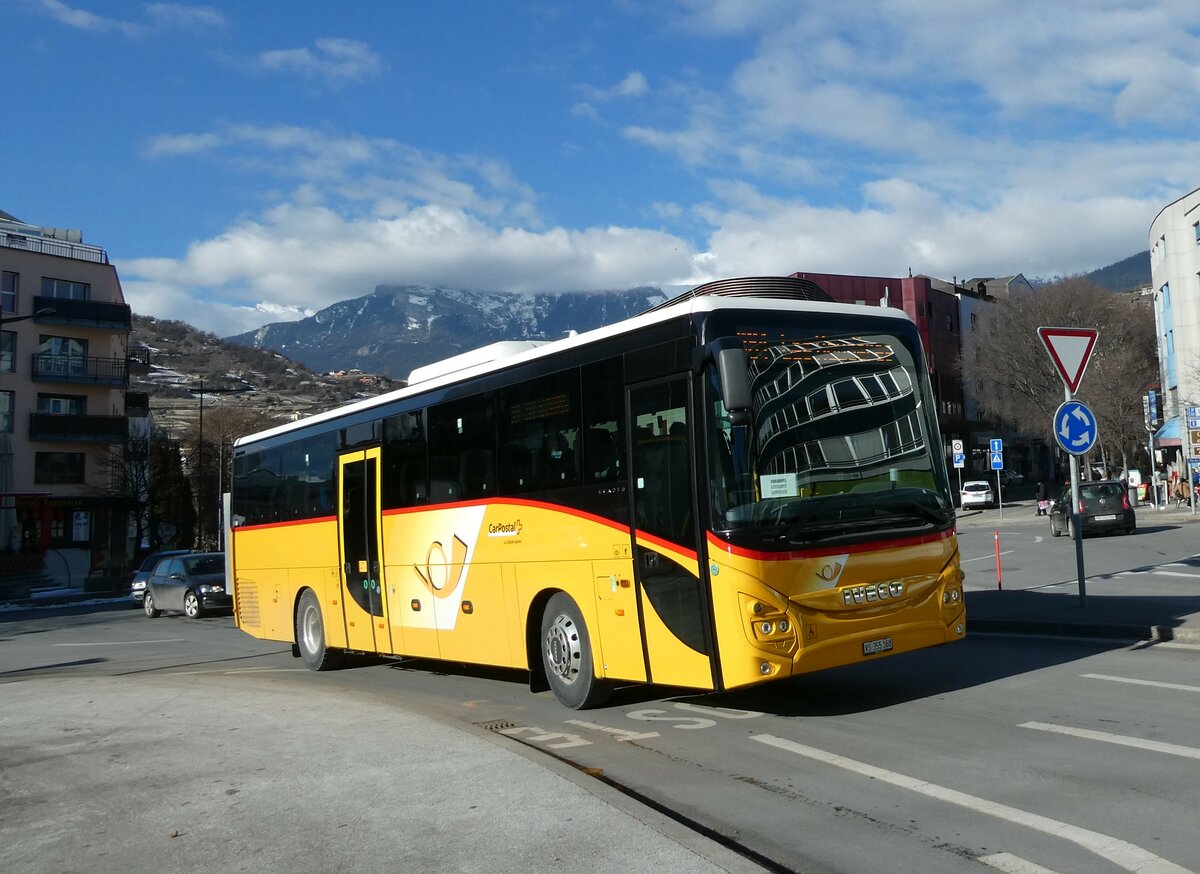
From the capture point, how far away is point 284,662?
17.1 meters

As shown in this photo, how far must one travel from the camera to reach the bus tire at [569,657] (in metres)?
9.79

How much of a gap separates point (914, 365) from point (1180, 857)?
210 inches

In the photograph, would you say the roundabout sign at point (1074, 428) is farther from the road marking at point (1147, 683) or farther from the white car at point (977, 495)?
the white car at point (977, 495)

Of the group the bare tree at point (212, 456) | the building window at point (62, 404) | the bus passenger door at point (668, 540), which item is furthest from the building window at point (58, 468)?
the bus passenger door at point (668, 540)

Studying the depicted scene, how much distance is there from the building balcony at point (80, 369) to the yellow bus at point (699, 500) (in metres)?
56.0

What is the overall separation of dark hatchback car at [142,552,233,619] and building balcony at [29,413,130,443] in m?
34.5

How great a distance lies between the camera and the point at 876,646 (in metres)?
8.81

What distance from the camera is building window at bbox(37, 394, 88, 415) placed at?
2415 inches

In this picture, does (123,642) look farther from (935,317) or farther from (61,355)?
(935,317)

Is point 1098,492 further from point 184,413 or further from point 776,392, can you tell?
point 184,413

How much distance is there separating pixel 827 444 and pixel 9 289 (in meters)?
60.4

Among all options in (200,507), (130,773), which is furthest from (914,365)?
(200,507)

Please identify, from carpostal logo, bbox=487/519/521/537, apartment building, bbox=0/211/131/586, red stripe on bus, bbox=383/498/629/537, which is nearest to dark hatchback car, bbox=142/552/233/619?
red stripe on bus, bbox=383/498/629/537

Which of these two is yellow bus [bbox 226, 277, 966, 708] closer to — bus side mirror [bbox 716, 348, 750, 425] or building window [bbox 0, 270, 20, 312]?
bus side mirror [bbox 716, 348, 750, 425]
